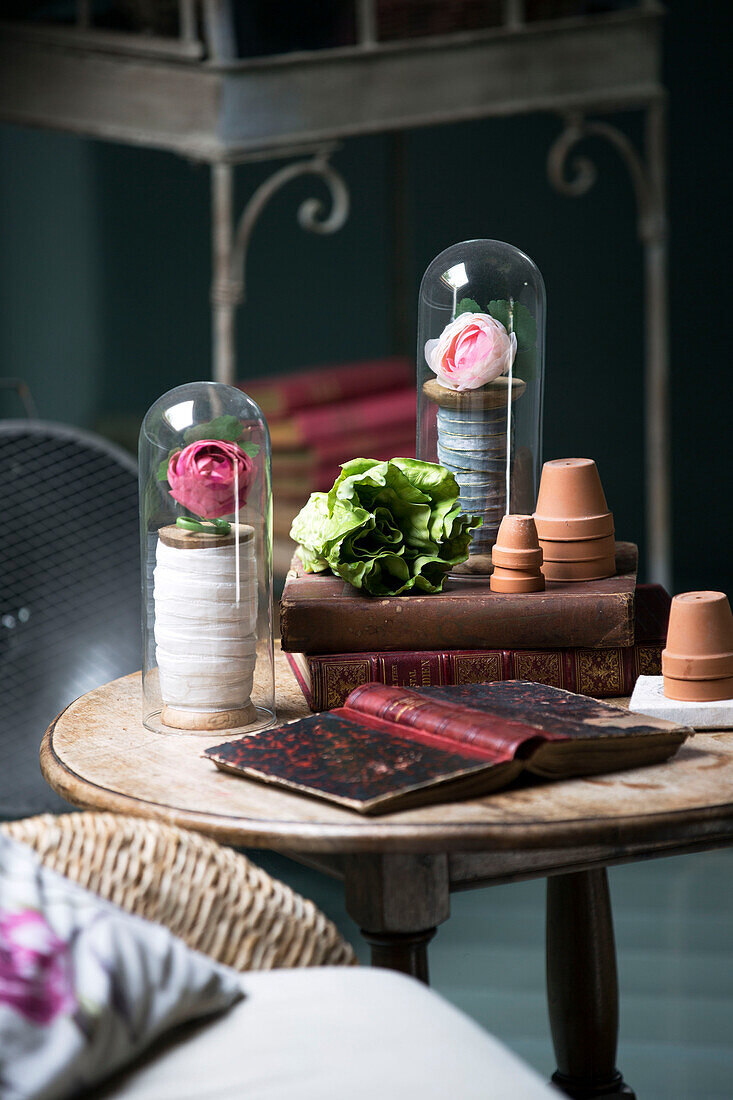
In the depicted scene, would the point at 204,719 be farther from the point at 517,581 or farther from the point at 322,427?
the point at 322,427

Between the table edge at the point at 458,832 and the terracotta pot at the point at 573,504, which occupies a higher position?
the terracotta pot at the point at 573,504

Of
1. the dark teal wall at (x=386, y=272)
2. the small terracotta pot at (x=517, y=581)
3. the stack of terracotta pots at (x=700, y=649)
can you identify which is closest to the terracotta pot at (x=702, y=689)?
the stack of terracotta pots at (x=700, y=649)

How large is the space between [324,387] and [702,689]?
4.62ft

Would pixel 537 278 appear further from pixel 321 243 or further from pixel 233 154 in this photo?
pixel 321 243

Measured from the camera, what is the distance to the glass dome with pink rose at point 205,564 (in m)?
1.15

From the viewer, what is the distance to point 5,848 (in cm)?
85

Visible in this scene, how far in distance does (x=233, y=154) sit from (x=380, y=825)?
4.87 ft

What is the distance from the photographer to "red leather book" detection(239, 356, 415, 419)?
241cm

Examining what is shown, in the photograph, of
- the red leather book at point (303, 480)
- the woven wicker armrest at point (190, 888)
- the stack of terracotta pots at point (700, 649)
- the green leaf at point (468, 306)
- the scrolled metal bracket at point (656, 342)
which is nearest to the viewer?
the woven wicker armrest at point (190, 888)

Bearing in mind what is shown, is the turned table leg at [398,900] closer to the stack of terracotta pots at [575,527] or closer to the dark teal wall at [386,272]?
the stack of terracotta pots at [575,527]

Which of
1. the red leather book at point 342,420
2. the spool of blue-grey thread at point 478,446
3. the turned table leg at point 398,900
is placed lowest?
the red leather book at point 342,420

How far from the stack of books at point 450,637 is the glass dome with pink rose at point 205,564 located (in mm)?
52

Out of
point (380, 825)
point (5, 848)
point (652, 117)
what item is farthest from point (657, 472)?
point (5, 848)

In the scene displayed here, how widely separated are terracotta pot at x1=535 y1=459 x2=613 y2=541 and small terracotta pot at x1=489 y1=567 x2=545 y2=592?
7cm
